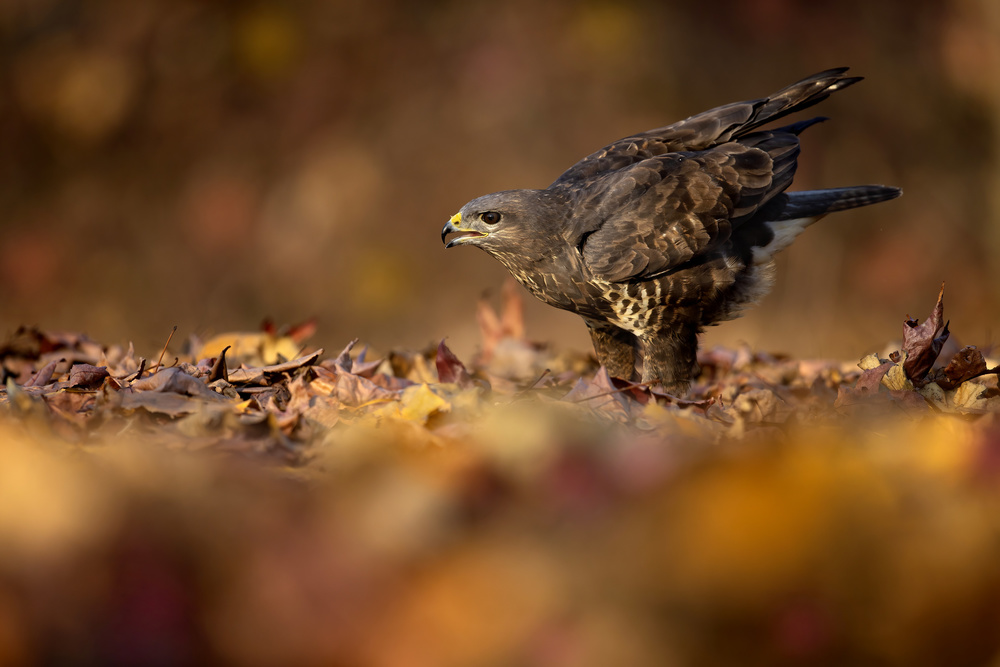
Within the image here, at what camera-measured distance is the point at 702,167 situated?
2.51 meters

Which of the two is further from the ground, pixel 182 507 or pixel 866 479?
pixel 182 507

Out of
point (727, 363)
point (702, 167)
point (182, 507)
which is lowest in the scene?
point (182, 507)

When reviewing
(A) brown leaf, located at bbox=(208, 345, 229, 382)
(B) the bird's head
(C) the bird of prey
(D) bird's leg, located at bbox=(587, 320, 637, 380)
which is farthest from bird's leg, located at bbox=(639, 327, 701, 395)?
(A) brown leaf, located at bbox=(208, 345, 229, 382)

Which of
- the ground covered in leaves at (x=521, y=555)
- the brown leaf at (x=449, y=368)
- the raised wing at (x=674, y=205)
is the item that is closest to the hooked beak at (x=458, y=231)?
the raised wing at (x=674, y=205)

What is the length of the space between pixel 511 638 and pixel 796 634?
233 mm

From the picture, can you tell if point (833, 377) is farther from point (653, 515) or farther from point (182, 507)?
point (182, 507)

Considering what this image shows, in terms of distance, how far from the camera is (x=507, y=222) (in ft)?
8.11

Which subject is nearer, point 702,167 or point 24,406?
point 24,406

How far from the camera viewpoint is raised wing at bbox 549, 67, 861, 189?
259 centimetres

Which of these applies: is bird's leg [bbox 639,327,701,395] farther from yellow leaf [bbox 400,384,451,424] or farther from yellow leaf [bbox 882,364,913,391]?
yellow leaf [bbox 400,384,451,424]

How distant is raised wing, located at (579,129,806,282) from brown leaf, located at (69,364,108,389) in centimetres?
131

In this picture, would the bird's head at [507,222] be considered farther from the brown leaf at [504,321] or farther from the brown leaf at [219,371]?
the brown leaf at [219,371]

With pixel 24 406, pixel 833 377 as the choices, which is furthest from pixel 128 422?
pixel 833 377

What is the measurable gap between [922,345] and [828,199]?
1360 millimetres
